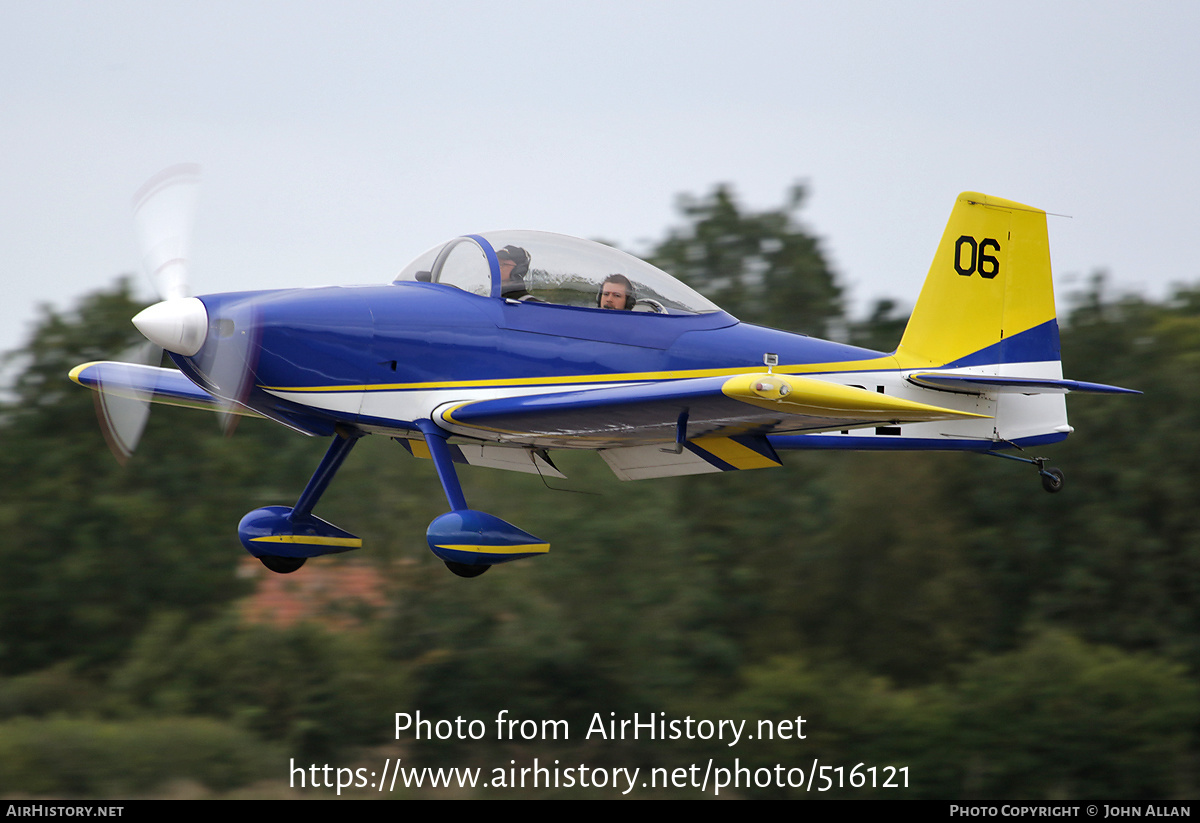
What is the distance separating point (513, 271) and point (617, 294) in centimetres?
74

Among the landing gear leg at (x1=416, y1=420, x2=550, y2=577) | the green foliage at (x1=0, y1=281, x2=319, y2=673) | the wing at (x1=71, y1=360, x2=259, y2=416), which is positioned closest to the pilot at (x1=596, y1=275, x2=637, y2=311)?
the landing gear leg at (x1=416, y1=420, x2=550, y2=577)

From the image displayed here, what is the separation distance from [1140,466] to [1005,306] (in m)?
15.2

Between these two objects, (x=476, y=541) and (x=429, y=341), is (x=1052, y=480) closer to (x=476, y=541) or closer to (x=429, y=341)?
(x=476, y=541)

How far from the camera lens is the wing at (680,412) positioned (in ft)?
20.9

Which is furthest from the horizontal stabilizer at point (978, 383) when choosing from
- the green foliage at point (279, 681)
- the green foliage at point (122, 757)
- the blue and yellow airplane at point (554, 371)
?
the green foliage at point (279, 681)

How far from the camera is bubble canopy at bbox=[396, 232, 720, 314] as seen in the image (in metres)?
→ 8.03

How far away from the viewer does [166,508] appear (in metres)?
21.2

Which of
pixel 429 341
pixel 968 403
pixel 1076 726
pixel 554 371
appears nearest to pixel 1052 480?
pixel 968 403

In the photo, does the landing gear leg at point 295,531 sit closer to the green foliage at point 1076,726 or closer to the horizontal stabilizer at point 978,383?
the horizontal stabilizer at point 978,383

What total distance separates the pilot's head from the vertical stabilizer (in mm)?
3109

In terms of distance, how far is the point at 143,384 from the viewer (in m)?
8.71

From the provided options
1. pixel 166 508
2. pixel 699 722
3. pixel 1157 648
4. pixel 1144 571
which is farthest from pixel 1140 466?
pixel 166 508

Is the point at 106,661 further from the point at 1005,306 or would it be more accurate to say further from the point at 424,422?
the point at 1005,306

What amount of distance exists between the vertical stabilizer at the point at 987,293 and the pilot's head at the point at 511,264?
3.11 metres
